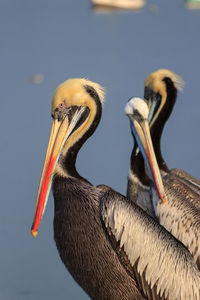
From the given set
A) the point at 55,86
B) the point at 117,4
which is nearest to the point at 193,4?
the point at 117,4

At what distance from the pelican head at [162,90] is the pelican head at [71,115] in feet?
3.48

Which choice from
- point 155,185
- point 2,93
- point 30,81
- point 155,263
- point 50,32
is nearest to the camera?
point 155,263

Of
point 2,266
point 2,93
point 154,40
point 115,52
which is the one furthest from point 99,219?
point 154,40

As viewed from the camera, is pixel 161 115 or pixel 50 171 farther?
pixel 161 115

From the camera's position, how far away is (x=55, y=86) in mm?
7715

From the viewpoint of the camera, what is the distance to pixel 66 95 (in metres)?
3.25

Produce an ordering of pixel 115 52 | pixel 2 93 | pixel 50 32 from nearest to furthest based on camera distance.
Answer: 1. pixel 2 93
2. pixel 115 52
3. pixel 50 32

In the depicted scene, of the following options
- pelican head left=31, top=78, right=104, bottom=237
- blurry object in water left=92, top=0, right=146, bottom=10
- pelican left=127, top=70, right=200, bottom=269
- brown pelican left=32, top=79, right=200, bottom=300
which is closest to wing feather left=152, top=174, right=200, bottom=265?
pelican left=127, top=70, right=200, bottom=269

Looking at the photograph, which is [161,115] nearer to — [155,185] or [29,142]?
[155,185]

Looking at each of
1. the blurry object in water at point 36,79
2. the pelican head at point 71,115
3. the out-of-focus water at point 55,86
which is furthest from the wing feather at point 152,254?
the blurry object in water at point 36,79

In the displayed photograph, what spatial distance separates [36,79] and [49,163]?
513 centimetres

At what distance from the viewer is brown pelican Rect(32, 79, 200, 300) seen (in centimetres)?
292

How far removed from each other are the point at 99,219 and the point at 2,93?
477 centimetres

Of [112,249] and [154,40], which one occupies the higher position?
[154,40]
